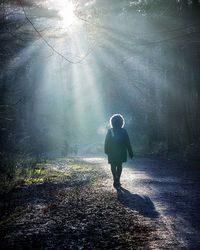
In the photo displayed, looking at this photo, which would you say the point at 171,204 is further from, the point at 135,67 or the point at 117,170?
the point at 135,67

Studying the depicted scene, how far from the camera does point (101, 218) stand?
736 centimetres

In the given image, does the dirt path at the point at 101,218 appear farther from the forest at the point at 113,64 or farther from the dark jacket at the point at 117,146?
the forest at the point at 113,64

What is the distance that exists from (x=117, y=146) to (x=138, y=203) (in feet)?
11.1

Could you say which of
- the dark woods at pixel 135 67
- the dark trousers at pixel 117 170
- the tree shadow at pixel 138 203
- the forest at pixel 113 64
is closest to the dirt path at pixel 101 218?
the tree shadow at pixel 138 203

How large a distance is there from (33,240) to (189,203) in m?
4.16

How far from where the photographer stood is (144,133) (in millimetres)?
41281

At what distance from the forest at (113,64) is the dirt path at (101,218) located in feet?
9.35

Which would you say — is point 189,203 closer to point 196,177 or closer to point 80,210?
point 80,210

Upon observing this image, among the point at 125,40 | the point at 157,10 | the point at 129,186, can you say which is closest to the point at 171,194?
the point at 129,186

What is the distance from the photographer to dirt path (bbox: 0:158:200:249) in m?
5.79

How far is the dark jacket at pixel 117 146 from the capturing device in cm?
1198

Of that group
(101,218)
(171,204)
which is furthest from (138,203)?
(101,218)

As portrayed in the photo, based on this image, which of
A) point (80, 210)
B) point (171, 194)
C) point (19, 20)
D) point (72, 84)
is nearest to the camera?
point (80, 210)

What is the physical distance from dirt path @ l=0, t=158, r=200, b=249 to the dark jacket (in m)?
0.90
